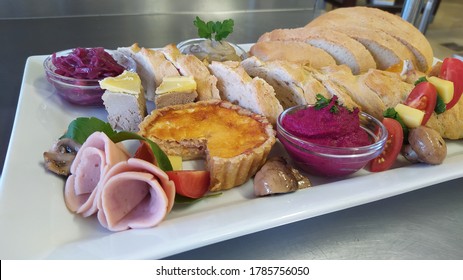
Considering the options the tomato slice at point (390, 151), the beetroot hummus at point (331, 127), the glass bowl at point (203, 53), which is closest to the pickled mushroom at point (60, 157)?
the beetroot hummus at point (331, 127)

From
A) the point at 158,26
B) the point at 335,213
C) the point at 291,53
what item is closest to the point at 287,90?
the point at 291,53

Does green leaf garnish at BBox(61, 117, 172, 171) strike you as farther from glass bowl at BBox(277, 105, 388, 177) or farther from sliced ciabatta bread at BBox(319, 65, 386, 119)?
sliced ciabatta bread at BBox(319, 65, 386, 119)

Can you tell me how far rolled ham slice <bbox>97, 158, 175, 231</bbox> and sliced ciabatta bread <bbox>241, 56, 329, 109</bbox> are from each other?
1237 millimetres

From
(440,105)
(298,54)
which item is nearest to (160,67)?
(298,54)

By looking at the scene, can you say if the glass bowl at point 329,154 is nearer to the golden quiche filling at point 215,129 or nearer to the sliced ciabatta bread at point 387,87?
the golden quiche filling at point 215,129

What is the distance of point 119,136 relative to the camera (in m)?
2.18

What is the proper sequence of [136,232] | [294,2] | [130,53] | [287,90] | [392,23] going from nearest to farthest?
1. [136,232]
2. [287,90]
3. [130,53]
4. [392,23]
5. [294,2]

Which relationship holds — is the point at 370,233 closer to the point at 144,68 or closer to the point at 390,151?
the point at 390,151

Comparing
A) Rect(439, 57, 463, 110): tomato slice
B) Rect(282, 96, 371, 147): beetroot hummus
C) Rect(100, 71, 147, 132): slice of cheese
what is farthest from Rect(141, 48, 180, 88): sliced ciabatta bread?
Rect(439, 57, 463, 110): tomato slice

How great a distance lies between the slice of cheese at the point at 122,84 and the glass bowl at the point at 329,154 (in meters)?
0.98

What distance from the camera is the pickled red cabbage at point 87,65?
2.83 meters

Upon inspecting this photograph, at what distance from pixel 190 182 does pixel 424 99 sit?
5.64ft
